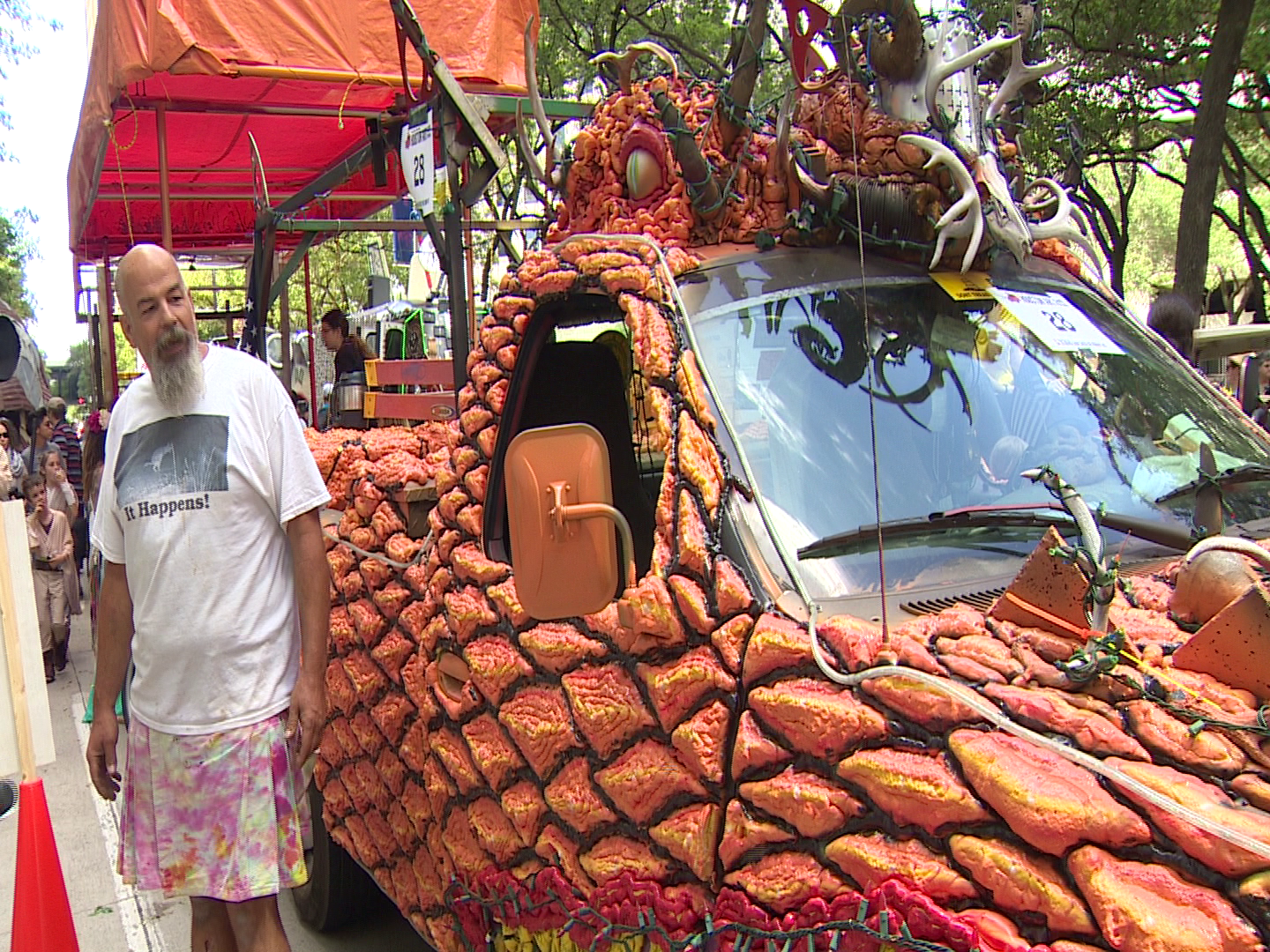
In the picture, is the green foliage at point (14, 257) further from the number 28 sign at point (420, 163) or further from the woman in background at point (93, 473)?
the number 28 sign at point (420, 163)

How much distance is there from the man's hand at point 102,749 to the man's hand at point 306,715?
45 cm

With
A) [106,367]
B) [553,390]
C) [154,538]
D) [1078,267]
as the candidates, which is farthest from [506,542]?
[106,367]

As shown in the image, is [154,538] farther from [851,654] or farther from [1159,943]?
[1159,943]

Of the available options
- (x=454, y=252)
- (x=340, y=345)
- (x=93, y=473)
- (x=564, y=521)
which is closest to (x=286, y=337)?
(x=93, y=473)

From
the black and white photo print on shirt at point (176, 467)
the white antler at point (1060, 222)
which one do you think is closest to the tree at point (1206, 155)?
the white antler at point (1060, 222)

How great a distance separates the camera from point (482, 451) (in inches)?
107

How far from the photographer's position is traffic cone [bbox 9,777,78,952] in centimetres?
280

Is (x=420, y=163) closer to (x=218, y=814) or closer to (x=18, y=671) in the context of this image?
(x=18, y=671)

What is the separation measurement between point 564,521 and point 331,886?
260 cm

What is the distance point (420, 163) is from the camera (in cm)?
448

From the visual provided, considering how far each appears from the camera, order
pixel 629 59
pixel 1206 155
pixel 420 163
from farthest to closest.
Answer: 1. pixel 1206 155
2. pixel 420 163
3. pixel 629 59

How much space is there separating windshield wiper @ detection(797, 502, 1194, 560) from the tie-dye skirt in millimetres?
1510

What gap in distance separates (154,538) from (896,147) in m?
1.95

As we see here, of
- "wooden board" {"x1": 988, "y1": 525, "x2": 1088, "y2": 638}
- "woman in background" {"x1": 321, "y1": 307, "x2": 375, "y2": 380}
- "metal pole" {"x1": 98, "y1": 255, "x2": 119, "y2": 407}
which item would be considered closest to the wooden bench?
"woman in background" {"x1": 321, "y1": 307, "x2": 375, "y2": 380}
